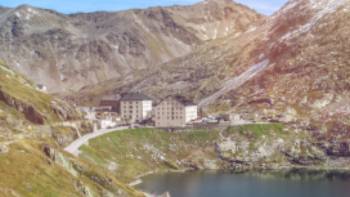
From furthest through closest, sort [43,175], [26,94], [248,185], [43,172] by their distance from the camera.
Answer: [26,94]
[248,185]
[43,172]
[43,175]

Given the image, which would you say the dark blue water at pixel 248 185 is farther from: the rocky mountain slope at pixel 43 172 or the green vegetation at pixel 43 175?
the green vegetation at pixel 43 175

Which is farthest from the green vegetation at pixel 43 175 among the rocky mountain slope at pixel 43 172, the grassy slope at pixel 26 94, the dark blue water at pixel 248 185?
the grassy slope at pixel 26 94

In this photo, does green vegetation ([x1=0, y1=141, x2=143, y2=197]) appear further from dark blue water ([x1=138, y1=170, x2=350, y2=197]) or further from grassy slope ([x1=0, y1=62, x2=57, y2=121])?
grassy slope ([x1=0, y1=62, x2=57, y2=121])

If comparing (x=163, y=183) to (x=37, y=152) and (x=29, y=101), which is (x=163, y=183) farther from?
(x=37, y=152)

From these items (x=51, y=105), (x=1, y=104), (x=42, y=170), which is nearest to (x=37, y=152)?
(x=42, y=170)

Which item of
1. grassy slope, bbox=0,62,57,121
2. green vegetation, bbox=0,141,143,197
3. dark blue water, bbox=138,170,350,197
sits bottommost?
dark blue water, bbox=138,170,350,197

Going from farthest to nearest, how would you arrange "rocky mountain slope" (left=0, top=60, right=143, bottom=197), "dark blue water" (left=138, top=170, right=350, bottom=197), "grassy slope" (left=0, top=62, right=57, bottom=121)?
1. "grassy slope" (left=0, top=62, right=57, bottom=121)
2. "dark blue water" (left=138, top=170, right=350, bottom=197)
3. "rocky mountain slope" (left=0, top=60, right=143, bottom=197)

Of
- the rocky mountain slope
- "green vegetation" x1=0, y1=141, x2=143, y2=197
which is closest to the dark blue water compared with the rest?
the rocky mountain slope

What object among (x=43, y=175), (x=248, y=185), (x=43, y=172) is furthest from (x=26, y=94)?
(x=43, y=175)

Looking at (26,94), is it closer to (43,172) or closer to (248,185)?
(248,185)
